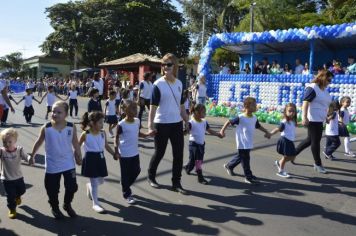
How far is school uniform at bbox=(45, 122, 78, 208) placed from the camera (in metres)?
4.76

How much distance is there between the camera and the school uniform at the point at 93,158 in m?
5.14

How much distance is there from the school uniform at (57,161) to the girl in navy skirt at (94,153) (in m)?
0.33

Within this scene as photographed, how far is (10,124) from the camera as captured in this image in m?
14.2

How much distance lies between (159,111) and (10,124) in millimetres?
9885

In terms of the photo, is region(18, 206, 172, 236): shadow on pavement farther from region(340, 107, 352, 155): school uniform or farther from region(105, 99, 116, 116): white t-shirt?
region(105, 99, 116, 116): white t-shirt

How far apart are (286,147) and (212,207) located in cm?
228

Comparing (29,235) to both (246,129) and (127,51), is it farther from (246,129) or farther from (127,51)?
(127,51)

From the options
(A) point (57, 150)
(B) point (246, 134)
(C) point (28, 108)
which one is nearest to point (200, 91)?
(C) point (28, 108)

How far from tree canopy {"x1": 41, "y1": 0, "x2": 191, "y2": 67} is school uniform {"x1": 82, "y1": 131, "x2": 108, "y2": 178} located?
4215cm

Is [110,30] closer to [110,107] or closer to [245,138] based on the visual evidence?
[110,107]

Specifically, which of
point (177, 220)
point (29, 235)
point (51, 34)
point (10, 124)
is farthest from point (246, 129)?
point (51, 34)

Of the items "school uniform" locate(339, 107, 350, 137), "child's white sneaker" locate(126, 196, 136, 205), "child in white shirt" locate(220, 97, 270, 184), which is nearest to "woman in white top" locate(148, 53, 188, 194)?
"child's white sneaker" locate(126, 196, 136, 205)

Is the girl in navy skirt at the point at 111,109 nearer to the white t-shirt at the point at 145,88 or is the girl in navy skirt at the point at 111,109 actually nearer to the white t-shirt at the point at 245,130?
the white t-shirt at the point at 145,88

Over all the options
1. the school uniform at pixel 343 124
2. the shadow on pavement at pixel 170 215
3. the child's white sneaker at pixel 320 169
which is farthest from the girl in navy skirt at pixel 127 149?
the school uniform at pixel 343 124
